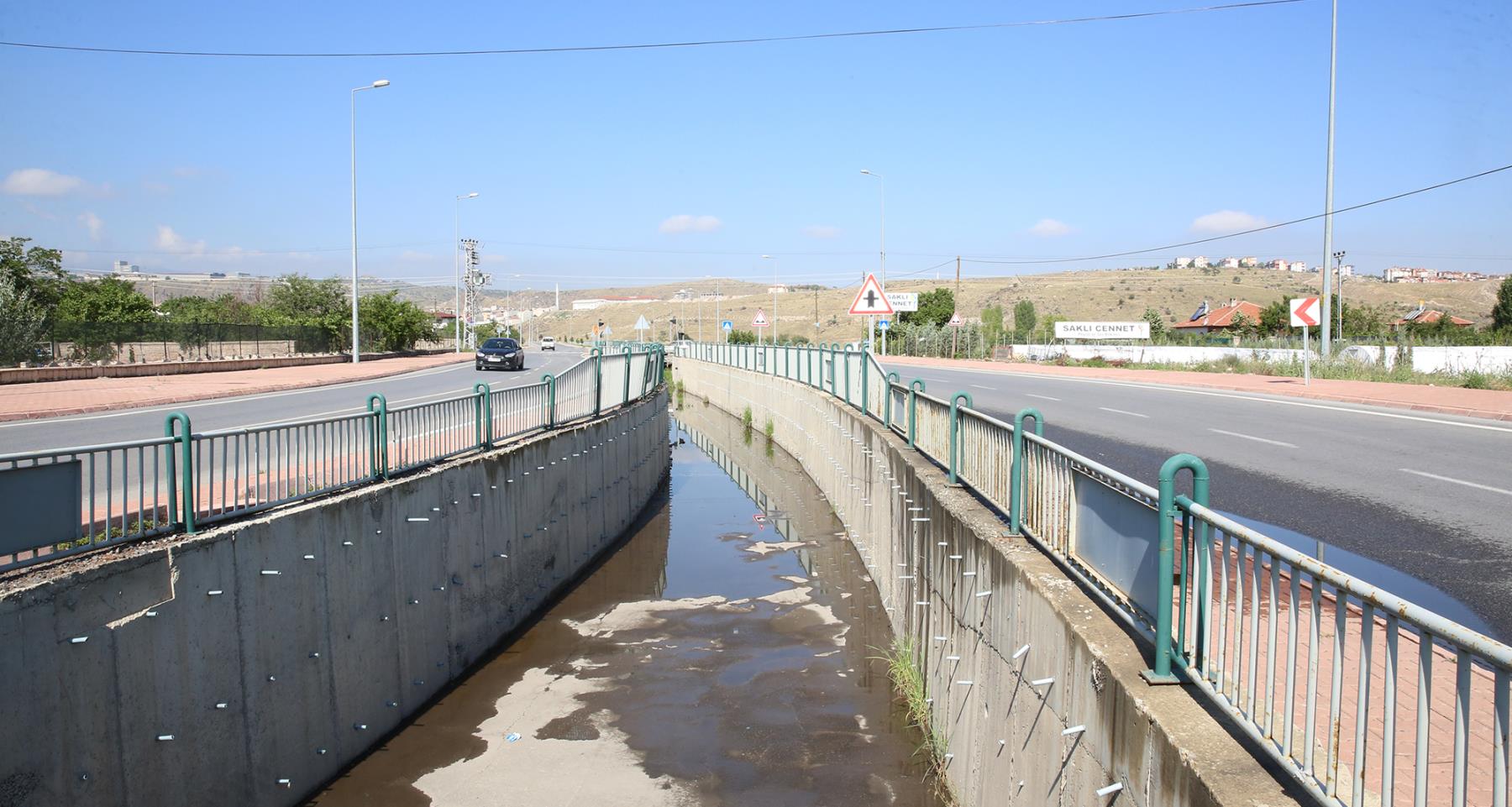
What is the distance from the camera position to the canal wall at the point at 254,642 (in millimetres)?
5324

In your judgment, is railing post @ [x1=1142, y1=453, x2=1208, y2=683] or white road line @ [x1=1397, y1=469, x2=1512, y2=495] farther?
white road line @ [x1=1397, y1=469, x2=1512, y2=495]

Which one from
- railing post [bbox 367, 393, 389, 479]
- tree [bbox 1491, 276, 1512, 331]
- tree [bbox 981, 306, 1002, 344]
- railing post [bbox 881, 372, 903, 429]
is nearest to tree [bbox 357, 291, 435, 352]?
tree [bbox 981, 306, 1002, 344]

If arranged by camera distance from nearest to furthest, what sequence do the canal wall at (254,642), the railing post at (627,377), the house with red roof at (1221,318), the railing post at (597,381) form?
1. the canal wall at (254,642)
2. the railing post at (597,381)
3. the railing post at (627,377)
4. the house with red roof at (1221,318)

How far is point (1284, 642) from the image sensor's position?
5.31 metres

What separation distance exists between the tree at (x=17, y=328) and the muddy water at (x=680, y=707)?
22.2 meters

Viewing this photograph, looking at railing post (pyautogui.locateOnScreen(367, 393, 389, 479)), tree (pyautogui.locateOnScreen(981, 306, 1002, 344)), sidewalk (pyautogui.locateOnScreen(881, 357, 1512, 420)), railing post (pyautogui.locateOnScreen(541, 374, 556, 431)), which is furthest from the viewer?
tree (pyautogui.locateOnScreen(981, 306, 1002, 344))

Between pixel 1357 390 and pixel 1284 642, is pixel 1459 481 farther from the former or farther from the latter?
pixel 1357 390

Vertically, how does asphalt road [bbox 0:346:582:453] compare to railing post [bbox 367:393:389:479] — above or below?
below

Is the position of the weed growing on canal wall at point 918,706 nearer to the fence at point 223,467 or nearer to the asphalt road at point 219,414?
the fence at point 223,467

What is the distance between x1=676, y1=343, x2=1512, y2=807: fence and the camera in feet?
8.68

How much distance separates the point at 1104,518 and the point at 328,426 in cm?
615

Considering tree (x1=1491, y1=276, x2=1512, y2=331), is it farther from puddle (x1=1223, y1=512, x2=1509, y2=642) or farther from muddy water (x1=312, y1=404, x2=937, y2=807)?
puddle (x1=1223, y1=512, x2=1509, y2=642)

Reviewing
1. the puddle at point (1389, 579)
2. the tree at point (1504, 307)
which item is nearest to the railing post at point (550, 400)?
the puddle at point (1389, 579)

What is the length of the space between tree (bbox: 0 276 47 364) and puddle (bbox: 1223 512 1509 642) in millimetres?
30765
